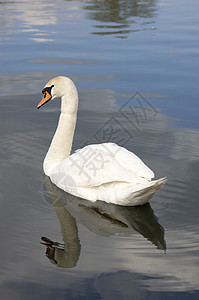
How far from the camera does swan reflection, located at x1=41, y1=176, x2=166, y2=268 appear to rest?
212 inches

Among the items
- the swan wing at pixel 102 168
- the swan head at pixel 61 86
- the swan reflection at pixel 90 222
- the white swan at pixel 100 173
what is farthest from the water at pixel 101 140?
the swan head at pixel 61 86

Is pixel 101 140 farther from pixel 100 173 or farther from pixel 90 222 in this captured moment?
pixel 90 222

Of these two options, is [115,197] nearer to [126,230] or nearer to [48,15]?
[126,230]

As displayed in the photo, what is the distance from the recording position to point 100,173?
20.4 ft

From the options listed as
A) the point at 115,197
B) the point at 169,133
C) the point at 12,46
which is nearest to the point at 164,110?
the point at 169,133

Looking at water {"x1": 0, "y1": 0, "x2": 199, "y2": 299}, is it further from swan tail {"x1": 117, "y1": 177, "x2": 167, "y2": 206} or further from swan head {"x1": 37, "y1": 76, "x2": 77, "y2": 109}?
swan head {"x1": 37, "y1": 76, "x2": 77, "y2": 109}

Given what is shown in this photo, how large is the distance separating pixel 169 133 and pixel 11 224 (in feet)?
11.5

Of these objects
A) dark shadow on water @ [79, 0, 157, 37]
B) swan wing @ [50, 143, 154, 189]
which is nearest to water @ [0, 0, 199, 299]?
swan wing @ [50, 143, 154, 189]

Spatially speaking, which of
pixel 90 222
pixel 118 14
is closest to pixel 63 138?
pixel 90 222

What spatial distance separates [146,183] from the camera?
5617mm

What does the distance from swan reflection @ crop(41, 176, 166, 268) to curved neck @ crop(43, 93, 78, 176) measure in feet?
1.75

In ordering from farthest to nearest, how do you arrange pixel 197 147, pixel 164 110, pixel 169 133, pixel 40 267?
pixel 164 110
pixel 169 133
pixel 197 147
pixel 40 267

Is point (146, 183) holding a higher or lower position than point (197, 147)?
higher

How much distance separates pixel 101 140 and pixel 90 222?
2459 mm
